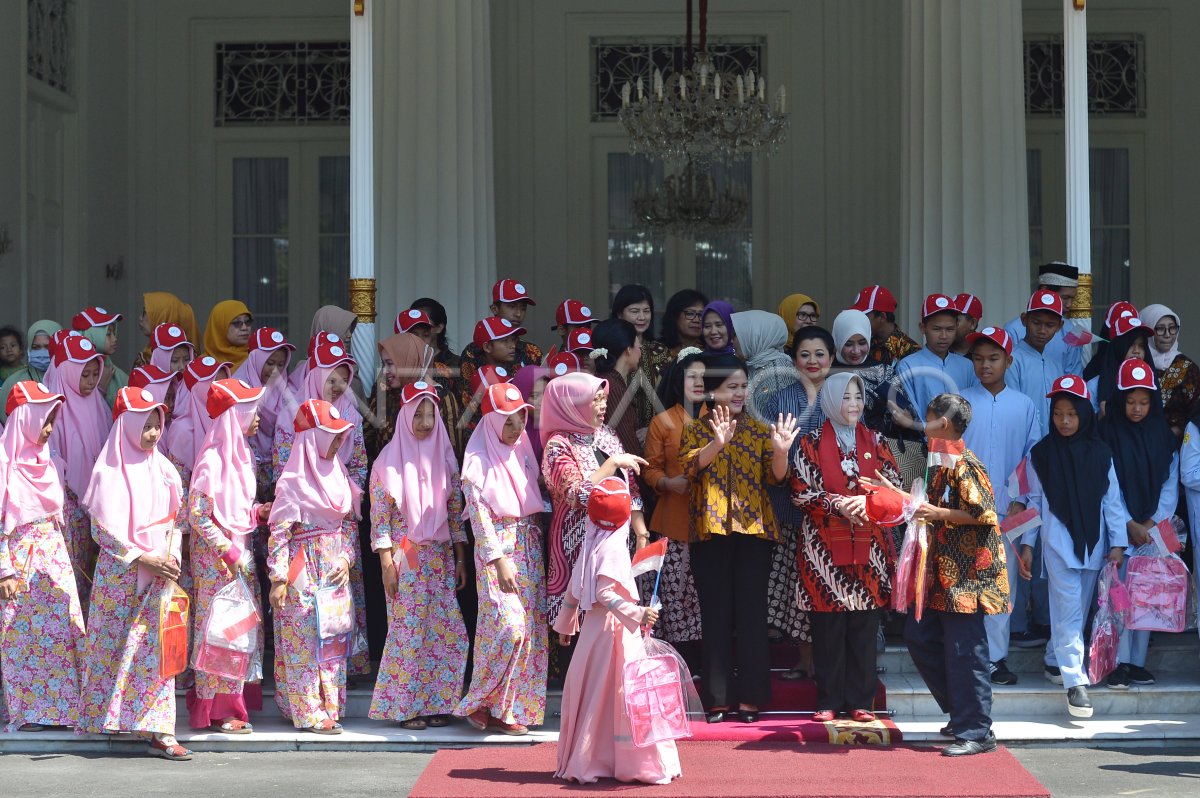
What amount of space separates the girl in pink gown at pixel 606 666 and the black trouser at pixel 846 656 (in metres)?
1.02

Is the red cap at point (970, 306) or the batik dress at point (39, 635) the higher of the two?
the red cap at point (970, 306)

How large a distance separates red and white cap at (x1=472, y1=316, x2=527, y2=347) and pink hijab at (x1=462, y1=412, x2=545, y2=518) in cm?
77

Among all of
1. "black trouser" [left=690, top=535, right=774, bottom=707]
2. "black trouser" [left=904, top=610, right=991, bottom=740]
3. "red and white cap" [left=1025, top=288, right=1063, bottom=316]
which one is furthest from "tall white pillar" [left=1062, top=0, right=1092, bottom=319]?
"black trouser" [left=690, top=535, right=774, bottom=707]

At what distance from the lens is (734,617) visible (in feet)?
22.7

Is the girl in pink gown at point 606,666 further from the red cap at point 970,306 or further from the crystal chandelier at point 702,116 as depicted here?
the crystal chandelier at point 702,116

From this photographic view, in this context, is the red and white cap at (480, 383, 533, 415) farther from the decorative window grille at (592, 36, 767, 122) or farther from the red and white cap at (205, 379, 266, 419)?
the decorative window grille at (592, 36, 767, 122)

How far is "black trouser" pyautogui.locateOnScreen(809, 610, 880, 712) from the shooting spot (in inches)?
266

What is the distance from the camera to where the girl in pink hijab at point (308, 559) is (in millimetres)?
6848

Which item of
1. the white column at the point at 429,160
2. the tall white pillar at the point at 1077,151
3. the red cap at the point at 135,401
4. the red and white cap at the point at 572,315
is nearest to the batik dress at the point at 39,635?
the red cap at the point at 135,401

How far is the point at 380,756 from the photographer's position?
6.65 m

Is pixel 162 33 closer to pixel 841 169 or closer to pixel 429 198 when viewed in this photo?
pixel 429 198

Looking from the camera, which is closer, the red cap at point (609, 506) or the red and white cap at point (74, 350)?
the red cap at point (609, 506)

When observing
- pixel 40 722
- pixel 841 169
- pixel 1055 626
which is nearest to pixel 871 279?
pixel 841 169

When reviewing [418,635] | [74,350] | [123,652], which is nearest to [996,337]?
[418,635]
